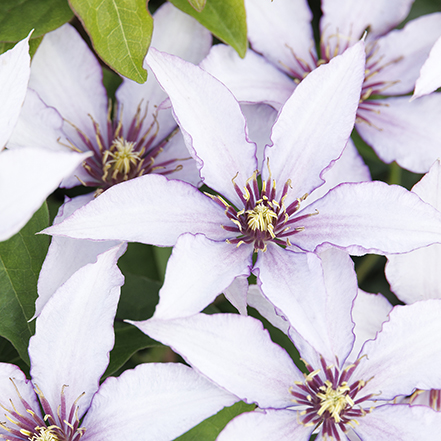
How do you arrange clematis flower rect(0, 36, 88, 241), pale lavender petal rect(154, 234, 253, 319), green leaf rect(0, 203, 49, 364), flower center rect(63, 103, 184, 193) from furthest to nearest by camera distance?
flower center rect(63, 103, 184, 193)
green leaf rect(0, 203, 49, 364)
pale lavender petal rect(154, 234, 253, 319)
clematis flower rect(0, 36, 88, 241)

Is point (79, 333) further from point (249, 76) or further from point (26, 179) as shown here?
point (249, 76)

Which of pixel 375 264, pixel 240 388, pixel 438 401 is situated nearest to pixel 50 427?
pixel 240 388

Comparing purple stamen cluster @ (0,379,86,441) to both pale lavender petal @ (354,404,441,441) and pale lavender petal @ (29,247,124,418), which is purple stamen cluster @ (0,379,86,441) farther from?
pale lavender petal @ (354,404,441,441)

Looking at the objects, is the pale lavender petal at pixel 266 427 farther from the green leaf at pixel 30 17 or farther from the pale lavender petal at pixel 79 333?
the green leaf at pixel 30 17

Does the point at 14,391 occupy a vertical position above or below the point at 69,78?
below

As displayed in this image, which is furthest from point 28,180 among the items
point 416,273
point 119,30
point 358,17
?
point 358,17

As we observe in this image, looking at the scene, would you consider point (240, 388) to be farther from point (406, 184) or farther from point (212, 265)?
point (406, 184)

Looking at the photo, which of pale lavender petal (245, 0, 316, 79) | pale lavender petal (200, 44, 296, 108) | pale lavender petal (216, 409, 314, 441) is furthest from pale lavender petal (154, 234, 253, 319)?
pale lavender petal (245, 0, 316, 79)
